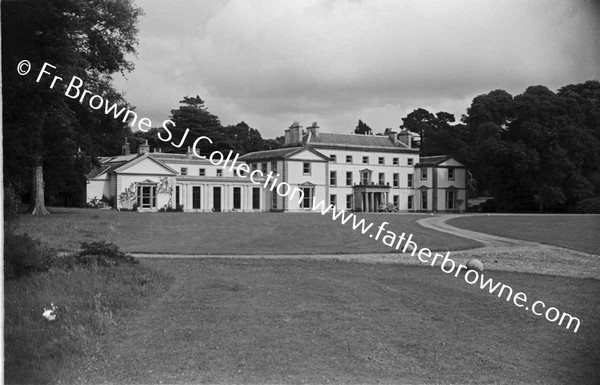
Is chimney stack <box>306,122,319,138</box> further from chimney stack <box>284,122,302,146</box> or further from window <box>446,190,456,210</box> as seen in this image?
window <box>446,190,456,210</box>

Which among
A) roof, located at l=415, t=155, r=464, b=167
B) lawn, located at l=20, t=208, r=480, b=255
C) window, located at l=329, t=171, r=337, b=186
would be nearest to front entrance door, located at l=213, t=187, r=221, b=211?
lawn, located at l=20, t=208, r=480, b=255

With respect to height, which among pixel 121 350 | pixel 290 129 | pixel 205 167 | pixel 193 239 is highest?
pixel 290 129

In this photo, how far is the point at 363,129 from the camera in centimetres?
747

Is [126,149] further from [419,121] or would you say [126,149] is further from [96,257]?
[419,121]

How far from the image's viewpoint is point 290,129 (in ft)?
23.9

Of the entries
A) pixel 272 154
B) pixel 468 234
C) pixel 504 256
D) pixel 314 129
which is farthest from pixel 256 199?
pixel 504 256

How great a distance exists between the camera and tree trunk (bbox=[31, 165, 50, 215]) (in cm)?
649

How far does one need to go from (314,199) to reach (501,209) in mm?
2591

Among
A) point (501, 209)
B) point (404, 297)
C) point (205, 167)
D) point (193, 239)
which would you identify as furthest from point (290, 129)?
point (501, 209)

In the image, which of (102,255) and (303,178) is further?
(303,178)

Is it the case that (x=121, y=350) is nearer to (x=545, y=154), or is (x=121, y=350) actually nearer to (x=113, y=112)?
(x=113, y=112)

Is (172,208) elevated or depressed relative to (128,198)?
depressed

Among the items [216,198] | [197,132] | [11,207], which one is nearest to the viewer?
[11,207]

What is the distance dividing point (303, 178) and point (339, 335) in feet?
9.52
